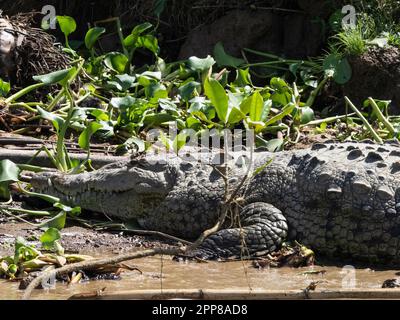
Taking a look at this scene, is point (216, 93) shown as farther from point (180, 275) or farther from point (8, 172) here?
point (8, 172)

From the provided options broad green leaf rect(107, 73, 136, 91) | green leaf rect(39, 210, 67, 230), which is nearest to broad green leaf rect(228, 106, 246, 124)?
green leaf rect(39, 210, 67, 230)

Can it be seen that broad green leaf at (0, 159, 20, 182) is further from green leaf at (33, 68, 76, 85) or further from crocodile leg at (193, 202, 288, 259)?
crocodile leg at (193, 202, 288, 259)

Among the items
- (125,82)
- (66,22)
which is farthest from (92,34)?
(125,82)

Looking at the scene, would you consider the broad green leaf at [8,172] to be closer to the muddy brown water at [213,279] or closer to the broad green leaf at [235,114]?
the muddy brown water at [213,279]

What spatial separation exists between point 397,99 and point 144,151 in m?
2.94

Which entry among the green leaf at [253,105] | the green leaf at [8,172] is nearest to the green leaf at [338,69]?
the green leaf at [253,105]

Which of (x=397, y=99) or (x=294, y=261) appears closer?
(x=294, y=261)

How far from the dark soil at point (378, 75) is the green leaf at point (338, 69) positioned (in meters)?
0.10

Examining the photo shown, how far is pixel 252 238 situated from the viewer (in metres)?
5.69

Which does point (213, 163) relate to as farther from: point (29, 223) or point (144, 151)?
point (29, 223)

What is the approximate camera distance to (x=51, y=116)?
675cm

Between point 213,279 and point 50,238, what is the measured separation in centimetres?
96

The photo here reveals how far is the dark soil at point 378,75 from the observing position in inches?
332

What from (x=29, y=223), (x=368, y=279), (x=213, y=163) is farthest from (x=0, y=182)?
(x=368, y=279)
